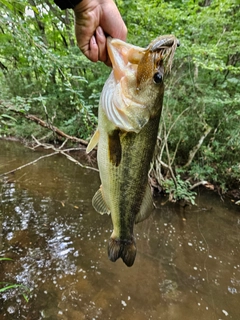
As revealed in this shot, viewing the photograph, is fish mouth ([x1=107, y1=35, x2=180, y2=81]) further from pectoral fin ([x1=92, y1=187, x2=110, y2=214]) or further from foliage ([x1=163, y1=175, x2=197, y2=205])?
foliage ([x1=163, y1=175, x2=197, y2=205])

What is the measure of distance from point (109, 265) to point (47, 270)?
Answer: 93 centimetres

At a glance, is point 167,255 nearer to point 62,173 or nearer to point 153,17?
point 62,173

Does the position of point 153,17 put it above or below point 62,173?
above

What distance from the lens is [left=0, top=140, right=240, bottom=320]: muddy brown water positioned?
322cm

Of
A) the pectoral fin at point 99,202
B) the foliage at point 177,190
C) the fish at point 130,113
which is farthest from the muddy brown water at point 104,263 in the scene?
the fish at point 130,113

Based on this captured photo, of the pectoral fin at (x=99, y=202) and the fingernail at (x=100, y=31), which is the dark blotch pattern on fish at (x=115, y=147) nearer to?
the pectoral fin at (x=99, y=202)

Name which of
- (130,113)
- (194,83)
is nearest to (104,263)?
(130,113)

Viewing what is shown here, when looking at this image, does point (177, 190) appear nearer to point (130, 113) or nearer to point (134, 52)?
point (130, 113)

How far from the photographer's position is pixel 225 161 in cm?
750

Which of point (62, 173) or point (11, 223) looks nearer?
point (11, 223)

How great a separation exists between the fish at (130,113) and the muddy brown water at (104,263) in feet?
7.46

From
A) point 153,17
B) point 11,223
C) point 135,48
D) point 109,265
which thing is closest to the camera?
point 135,48

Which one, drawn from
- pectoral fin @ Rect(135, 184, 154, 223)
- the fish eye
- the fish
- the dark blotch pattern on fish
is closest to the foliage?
pectoral fin @ Rect(135, 184, 154, 223)

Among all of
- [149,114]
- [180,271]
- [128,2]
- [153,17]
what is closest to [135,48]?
[149,114]
